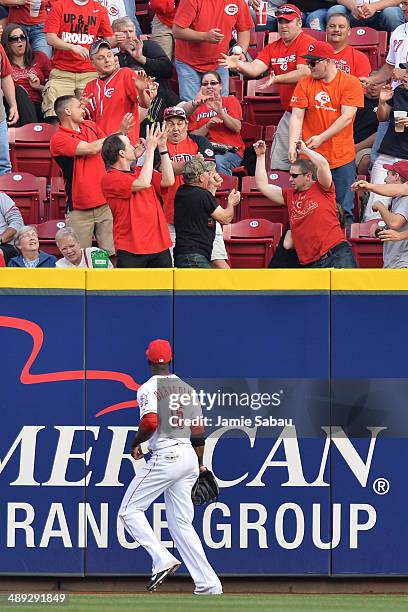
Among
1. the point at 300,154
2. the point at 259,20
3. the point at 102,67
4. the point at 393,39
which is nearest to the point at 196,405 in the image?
the point at 300,154

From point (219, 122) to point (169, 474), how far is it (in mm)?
5212

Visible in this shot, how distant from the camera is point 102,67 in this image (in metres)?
13.5

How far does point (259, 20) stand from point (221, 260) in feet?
18.0

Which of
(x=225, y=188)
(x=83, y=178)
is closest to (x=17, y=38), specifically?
(x=225, y=188)

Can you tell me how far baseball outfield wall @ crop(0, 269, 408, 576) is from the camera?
10.7m

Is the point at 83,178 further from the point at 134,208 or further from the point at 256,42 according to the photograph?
the point at 256,42

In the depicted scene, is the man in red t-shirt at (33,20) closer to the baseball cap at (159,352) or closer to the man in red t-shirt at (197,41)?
the man in red t-shirt at (197,41)

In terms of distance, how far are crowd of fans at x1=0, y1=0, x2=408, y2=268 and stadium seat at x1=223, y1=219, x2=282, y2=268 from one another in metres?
0.43

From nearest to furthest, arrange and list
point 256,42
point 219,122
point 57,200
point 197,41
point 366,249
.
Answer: point 366,249, point 57,200, point 219,122, point 197,41, point 256,42

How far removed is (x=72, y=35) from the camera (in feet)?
48.9

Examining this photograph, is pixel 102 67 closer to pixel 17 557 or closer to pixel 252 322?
pixel 252 322

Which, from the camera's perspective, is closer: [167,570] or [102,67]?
[167,570]

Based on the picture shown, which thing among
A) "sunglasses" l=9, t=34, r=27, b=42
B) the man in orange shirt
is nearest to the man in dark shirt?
the man in orange shirt

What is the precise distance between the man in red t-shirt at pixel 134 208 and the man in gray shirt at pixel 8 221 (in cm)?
140
